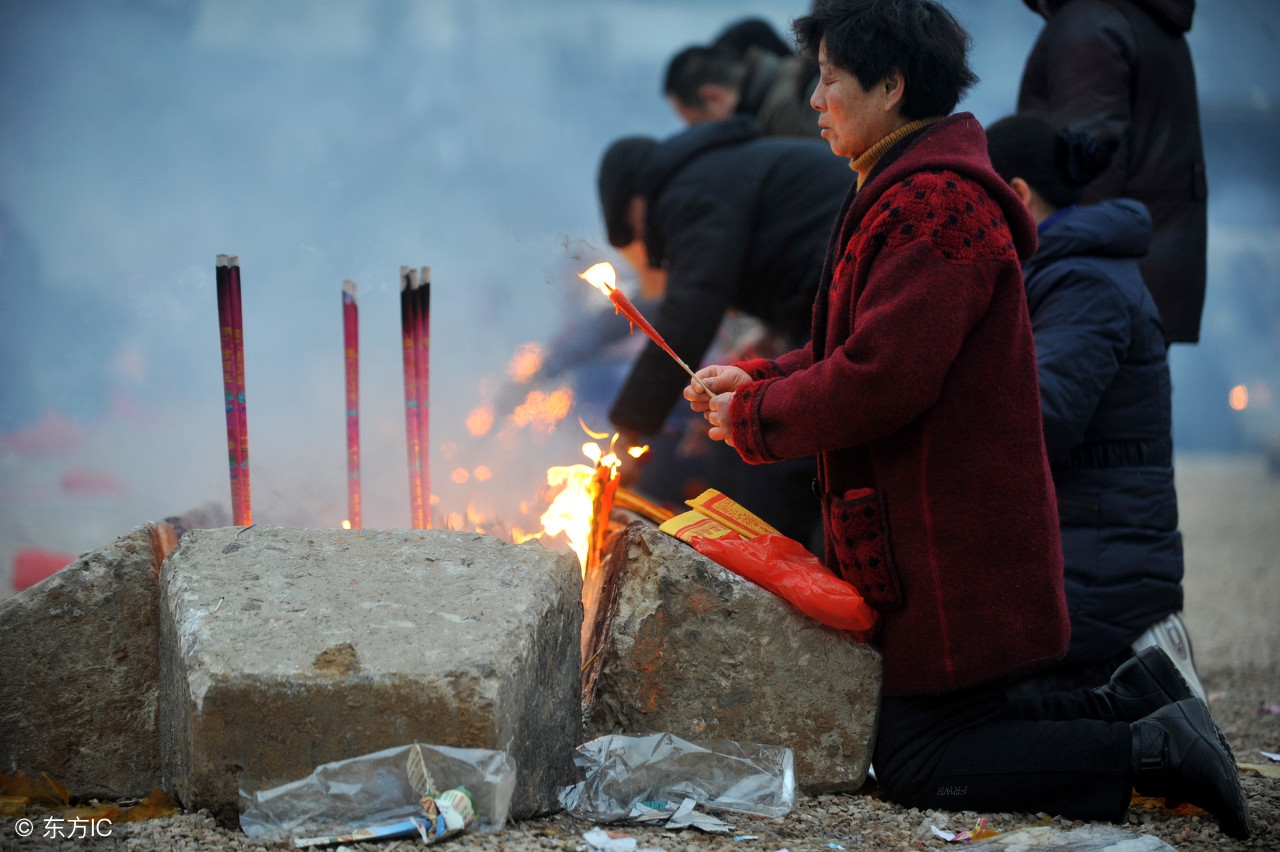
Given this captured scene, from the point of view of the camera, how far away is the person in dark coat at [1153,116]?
3557 mm

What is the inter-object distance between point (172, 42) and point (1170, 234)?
380 cm

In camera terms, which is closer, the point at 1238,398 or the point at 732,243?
the point at 732,243

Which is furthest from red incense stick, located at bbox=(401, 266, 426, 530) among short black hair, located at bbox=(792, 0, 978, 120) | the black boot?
the black boot

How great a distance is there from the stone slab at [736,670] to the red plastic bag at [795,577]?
3cm

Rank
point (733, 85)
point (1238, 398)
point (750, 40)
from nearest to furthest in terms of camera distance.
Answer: point (733, 85), point (750, 40), point (1238, 398)

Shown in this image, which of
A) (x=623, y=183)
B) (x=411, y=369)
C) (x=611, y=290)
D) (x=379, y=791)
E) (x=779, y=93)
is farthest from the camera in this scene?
(x=779, y=93)

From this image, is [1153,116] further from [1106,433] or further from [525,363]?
[525,363]

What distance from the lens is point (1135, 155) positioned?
11.9ft

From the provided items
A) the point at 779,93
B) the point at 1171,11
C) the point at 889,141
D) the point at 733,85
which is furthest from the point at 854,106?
the point at 733,85

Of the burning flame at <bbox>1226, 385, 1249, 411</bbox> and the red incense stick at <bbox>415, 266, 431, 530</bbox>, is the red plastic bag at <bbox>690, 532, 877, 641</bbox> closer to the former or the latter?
the red incense stick at <bbox>415, 266, 431, 530</bbox>

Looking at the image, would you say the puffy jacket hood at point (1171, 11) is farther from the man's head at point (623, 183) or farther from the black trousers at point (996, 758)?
the black trousers at point (996, 758)

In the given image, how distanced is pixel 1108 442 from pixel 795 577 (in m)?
1.08

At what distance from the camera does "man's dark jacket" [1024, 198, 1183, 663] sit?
2598mm

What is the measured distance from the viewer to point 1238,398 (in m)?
7.68
